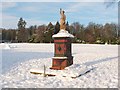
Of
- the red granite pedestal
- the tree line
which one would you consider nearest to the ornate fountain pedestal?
the red granite pedestal

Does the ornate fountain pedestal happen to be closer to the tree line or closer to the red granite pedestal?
the red granite pedestal

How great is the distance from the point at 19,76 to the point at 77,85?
10.3 feet

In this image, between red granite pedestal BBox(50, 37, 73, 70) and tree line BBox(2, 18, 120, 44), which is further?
tree line BBox(2, 18, 120, 44)

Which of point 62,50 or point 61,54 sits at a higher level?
point 62,50

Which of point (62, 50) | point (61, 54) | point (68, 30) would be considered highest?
point (68, 30)

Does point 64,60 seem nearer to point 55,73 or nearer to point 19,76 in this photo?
point 55,73

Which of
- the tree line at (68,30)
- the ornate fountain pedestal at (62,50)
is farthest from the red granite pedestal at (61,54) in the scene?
the tree line at (68,30)

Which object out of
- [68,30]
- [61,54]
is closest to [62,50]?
[61,54]

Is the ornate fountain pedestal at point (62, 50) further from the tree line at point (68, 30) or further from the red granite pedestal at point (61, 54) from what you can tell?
the tree line at point (68, 30)

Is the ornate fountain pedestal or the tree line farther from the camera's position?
the tree line

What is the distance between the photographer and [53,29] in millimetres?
65625

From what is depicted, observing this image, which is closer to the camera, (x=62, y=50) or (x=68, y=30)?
(x=62, y=50)

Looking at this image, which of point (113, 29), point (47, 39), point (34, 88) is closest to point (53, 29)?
point (47, 39)

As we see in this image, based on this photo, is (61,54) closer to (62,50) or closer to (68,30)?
(62,50)
